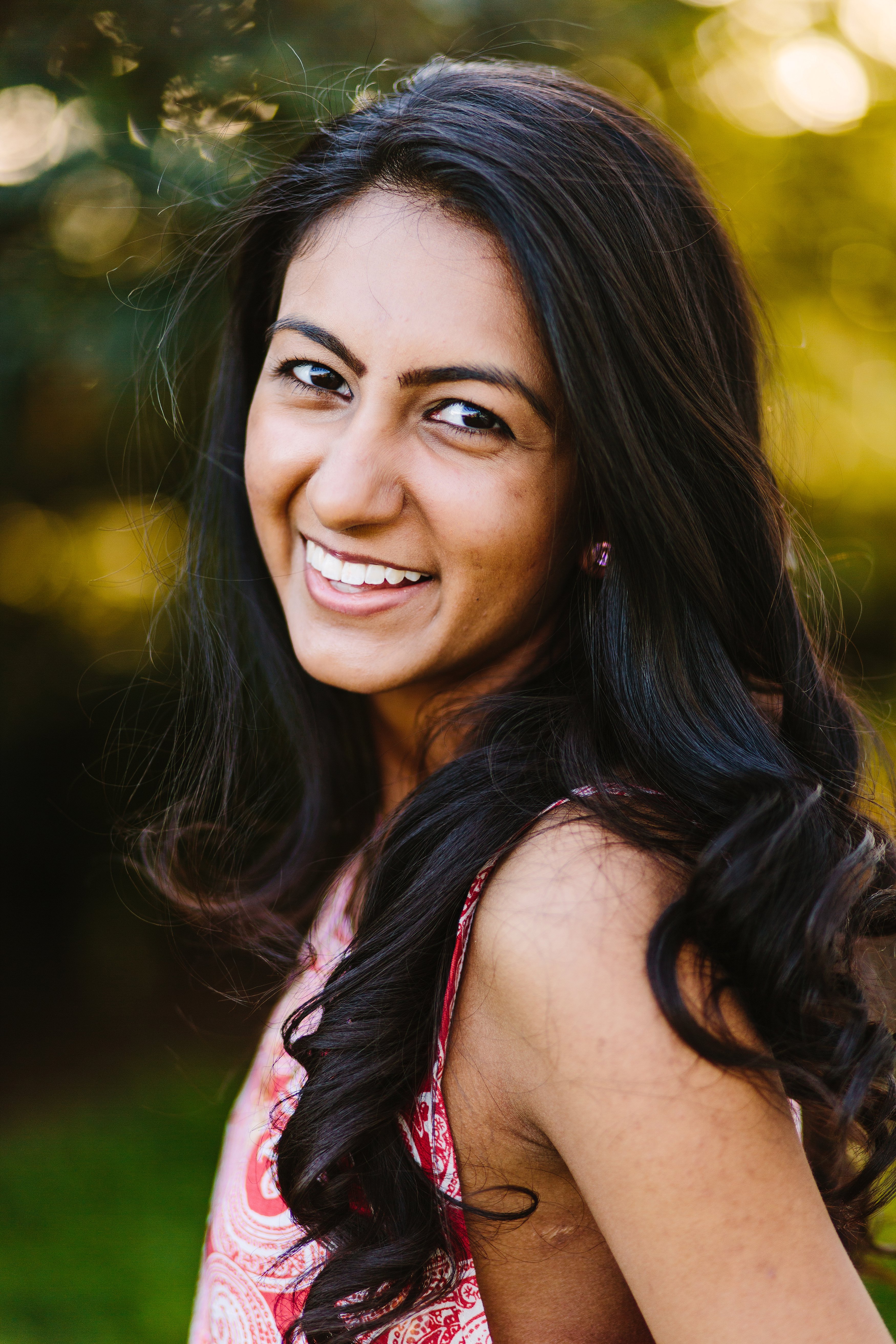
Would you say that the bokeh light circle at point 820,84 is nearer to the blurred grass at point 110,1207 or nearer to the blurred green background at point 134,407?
the blurred green background at point 134,407

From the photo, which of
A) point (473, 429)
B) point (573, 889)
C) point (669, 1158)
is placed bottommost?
point (669, 1158)

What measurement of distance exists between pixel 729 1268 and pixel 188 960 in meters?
3.54

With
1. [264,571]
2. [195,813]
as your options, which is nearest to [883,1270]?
[195,813]

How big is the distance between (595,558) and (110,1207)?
3110 mm

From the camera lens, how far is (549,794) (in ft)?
4.35

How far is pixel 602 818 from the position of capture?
3.99ft

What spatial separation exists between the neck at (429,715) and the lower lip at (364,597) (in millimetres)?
131

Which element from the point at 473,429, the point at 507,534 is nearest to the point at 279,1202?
the point at 507,534

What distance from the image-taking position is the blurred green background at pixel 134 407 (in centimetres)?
256

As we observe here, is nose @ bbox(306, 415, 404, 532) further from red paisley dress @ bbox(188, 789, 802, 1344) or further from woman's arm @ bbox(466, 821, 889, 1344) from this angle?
woman's arm @ bbox(466, 821, 889, 1344)

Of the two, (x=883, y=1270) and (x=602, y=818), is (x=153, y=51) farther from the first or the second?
(x=883, y=1270)

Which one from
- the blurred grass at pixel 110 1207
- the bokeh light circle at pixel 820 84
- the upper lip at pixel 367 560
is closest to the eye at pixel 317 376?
the upper lip at pixel 367 560

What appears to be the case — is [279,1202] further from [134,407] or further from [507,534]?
[134,407]

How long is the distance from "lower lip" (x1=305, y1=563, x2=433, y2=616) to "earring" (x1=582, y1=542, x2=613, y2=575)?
8.9 inches
